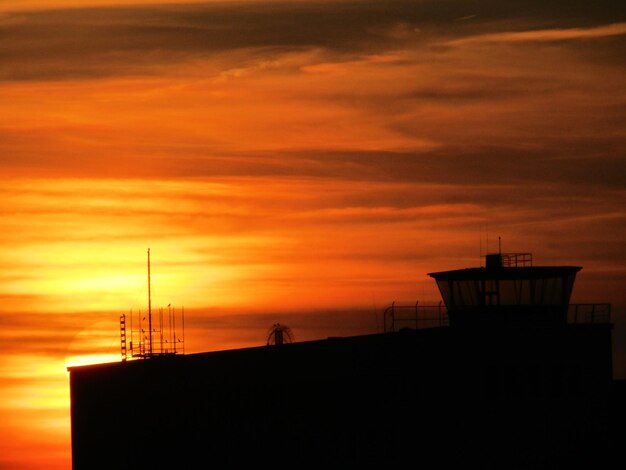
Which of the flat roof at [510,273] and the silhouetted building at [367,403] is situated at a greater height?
the flat roof at [510,273]

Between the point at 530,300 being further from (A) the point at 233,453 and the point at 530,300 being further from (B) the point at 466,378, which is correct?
(A) the point at 233,453

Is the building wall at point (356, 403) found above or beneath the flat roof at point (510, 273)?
beneath

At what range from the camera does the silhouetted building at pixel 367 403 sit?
60.7 meters

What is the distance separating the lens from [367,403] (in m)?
60.8

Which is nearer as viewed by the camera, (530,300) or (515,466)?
(515,466)

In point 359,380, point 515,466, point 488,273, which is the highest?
point 488,273

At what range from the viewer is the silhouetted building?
60688mm

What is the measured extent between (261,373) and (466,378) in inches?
391

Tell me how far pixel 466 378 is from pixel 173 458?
1448 centimetres

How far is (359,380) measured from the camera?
2405 inches

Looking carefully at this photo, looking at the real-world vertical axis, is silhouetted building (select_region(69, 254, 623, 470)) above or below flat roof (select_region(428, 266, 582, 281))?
below

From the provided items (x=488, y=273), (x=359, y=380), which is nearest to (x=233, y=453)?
(x=359, y=380)

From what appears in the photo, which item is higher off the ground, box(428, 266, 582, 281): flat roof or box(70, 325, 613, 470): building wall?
box(428, 266, 582, 281): flat roof

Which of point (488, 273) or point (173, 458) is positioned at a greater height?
point (488, 273)
